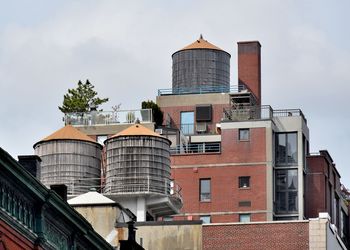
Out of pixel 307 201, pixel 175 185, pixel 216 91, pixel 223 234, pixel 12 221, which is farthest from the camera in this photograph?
pixel 216 91

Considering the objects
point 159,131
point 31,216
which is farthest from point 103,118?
point 31,216

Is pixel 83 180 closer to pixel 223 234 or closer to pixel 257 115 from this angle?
pixel 223 234

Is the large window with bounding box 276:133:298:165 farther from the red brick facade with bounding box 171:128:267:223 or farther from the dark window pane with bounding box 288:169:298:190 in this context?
the red brick facade with bounding box 171:128:267:223

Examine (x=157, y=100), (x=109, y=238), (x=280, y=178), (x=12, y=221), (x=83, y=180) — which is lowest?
(x=12, y=221)

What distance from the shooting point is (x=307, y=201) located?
14838 cm

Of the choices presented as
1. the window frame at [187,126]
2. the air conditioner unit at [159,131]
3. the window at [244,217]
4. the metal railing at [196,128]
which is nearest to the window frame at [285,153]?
the window at [244,217]

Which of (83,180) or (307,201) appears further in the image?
(307,201)

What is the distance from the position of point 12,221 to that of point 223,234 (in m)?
54.1

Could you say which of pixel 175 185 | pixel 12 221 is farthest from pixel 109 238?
pixel 175 185

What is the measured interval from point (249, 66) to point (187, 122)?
25.7ft

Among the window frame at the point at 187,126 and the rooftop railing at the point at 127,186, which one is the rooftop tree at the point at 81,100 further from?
the rooftop railing at the point at 127,186

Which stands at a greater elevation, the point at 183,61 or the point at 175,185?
the point at 183,61

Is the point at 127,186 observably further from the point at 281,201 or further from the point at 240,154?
the point at 281,201

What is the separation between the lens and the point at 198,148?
149625 millimetres
